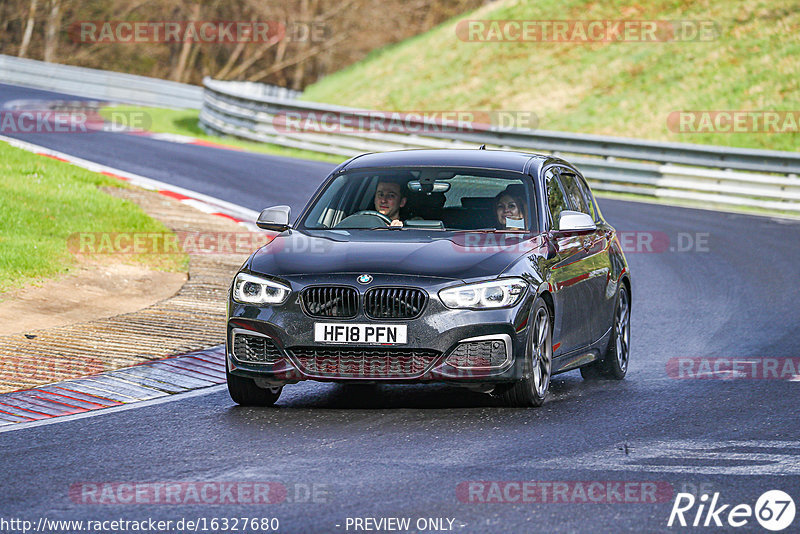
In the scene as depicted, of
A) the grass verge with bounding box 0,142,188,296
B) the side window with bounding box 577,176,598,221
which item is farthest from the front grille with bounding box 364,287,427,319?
the grass verge with bounding box 0,142,188,296

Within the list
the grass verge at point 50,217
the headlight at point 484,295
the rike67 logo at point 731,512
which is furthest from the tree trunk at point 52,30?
the rike67 logo at point 731,512

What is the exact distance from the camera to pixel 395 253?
8344 mm

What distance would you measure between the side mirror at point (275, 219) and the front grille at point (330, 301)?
1.25 m

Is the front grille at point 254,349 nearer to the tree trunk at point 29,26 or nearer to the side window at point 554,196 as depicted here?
the side window at point 554,196

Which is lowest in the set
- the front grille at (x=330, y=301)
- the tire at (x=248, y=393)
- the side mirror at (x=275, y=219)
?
the tire at (x=248, y=393)

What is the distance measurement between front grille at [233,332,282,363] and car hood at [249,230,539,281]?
1.41 feet

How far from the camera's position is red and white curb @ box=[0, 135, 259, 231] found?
18.8m

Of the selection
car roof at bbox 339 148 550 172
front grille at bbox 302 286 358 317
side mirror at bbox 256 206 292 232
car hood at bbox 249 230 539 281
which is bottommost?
front grille at bbox 302 286 358 317

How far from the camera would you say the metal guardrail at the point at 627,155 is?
2591 cm

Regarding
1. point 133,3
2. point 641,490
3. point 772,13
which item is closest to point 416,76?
point 772,13

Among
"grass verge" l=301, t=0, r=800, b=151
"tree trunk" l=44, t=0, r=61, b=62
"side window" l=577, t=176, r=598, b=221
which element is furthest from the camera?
"tree trunk" l=44, t=0, r=61, b=62

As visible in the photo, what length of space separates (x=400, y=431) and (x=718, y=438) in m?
1.87

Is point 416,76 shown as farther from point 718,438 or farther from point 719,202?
point 718,438

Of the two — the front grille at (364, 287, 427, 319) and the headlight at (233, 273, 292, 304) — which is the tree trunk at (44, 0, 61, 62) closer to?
the headlight at (233, 273, 292, 304)
